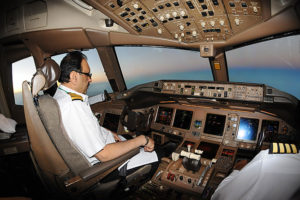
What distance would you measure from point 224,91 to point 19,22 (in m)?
3.84

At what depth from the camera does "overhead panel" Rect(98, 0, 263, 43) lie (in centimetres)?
175

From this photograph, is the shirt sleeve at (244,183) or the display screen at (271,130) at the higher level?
the shirt sleeve at (244,183)

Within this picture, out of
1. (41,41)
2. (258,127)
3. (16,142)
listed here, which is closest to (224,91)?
(258,127)

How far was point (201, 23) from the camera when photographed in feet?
6.79

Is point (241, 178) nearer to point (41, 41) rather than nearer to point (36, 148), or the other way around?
point (36, 148)

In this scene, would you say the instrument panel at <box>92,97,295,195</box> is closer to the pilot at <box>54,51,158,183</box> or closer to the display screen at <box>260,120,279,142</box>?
the display screen at <box>260,120,279,142</box>

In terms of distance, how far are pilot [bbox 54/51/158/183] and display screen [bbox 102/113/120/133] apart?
2.08 meters

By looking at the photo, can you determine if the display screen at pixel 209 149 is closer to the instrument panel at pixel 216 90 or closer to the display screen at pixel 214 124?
the display screen at pixel 214 124

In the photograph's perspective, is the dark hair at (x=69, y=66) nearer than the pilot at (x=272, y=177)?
No

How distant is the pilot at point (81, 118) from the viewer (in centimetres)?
124

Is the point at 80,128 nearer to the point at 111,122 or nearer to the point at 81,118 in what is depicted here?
the point at 81,118

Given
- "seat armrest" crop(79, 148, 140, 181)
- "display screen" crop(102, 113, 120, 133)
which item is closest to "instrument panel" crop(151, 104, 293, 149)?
"display screen" crop(102, 113, 120, 133)

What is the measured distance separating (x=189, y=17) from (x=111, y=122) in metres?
2.42

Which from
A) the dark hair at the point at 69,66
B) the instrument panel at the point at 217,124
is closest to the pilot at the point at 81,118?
the dark hair at the point at 69,66
